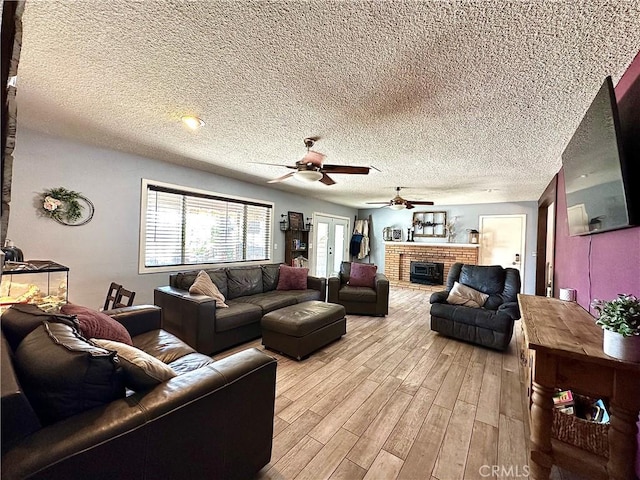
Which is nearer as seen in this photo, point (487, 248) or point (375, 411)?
point (375, 411)

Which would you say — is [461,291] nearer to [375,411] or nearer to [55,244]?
[375,411]

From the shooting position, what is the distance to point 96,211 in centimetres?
311

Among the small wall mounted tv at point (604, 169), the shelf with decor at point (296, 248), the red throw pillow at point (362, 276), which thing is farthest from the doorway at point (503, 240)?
the small wall mounted tv at point (604, 169)

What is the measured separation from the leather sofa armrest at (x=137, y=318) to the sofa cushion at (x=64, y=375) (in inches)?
45.7

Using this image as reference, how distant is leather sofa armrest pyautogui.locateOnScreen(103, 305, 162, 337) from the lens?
7.08 feet

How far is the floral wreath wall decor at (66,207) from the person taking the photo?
2.77 m

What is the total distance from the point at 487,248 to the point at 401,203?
137 inches

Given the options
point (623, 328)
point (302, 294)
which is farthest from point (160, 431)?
point (302, 294)

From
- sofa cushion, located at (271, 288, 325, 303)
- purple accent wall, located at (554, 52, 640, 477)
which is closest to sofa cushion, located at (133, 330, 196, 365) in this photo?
sofa cushion, located at (271, 288, 325, 303)

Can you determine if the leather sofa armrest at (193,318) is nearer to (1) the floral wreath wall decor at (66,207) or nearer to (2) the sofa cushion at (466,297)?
(1) the floral wreath wall decor at (66,207)

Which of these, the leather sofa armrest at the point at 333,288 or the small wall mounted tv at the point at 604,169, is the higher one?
the small wall mounted tv at the point at 604,169

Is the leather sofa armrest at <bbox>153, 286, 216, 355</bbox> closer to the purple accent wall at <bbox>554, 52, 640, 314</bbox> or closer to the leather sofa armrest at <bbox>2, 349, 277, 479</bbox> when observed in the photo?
the leather sofa armrest at <bbox>2, 349, 277, 479</bbox>

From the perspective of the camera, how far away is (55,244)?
112 inches

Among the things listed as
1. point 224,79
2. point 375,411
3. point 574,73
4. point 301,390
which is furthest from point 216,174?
point 574,73
